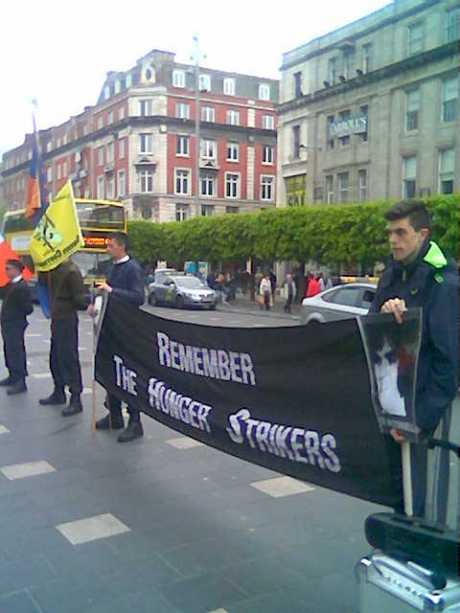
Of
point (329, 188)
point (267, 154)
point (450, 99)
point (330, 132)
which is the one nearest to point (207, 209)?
point (267, 154)

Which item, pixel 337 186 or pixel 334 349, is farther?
pixel 337 186

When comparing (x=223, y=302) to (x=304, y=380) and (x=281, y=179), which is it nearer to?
(x=281, y=179)

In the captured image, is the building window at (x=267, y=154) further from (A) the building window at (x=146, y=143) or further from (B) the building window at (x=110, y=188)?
(B) the building window at (x=110, y=188)

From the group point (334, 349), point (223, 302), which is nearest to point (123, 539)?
point (334, 349)

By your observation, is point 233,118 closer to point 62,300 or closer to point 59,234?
point 62,300

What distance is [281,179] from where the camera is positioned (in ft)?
139

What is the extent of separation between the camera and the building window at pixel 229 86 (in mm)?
65500

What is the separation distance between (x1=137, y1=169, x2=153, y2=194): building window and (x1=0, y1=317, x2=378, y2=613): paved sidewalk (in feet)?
179

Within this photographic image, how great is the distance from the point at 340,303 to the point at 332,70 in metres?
21.9

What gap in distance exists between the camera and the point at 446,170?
28531 mm

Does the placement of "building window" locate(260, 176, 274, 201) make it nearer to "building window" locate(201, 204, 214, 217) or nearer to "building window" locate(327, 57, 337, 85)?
"building window" locate(201, 204, 214, 217)

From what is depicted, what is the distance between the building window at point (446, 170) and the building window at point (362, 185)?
5570mm

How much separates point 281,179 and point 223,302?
1308cm

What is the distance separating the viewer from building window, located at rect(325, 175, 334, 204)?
3725cm
